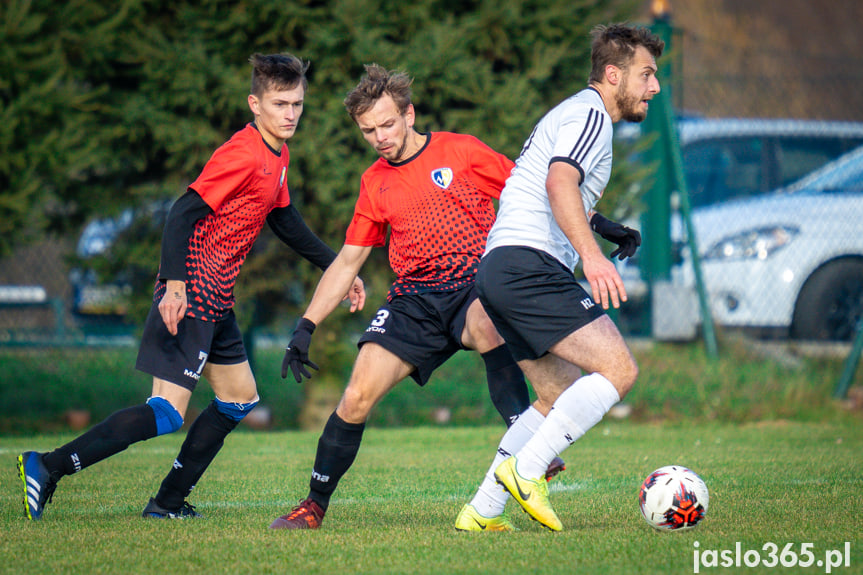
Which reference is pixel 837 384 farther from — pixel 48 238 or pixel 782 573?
pixel 48 238

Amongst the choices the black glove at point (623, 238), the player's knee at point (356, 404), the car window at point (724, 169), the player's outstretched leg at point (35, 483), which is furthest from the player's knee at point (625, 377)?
the car window at point (724, 169)

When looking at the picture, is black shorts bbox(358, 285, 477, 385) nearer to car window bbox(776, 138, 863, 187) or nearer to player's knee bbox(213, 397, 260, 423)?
player's knee bbox(213, 397, 260, 423)

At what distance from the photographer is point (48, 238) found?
968cm


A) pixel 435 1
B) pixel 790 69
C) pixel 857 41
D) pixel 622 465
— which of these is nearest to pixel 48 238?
pixel 435 1

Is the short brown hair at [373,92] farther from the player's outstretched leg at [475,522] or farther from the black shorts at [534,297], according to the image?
the player's outstretched leg at [475,522]

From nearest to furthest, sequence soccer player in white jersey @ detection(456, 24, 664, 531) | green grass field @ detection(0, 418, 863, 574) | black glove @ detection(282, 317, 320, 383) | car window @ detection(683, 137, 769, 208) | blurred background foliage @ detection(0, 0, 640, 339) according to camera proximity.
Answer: green grass field @ detection(0, 418, 863, 574) < soccer player in white jersey @ detection(456, 24, 664, 531) < black glove @ detection(282, 317, 320, 383) < blurred background foliage @ detection(0, 0, 640, 339) < car window @ detection(683, 137, 769, 208)

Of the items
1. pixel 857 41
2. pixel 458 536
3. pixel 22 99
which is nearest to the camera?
pixel 458 536

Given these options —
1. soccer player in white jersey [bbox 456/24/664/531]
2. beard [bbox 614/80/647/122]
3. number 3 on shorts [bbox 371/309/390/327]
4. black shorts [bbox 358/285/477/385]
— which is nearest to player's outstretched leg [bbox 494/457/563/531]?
soccer player in white jersey [bbox 456/24/664/531]

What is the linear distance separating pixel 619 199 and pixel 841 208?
2.17 meters

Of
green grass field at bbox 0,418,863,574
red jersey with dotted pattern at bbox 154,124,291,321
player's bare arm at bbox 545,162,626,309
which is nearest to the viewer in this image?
green grass field at bbox 0,418,863,574

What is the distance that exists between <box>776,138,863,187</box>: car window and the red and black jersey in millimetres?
6742

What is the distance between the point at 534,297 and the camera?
4.02 m

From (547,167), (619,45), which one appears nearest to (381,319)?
(547,167)

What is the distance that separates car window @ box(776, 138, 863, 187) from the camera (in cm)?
1068
